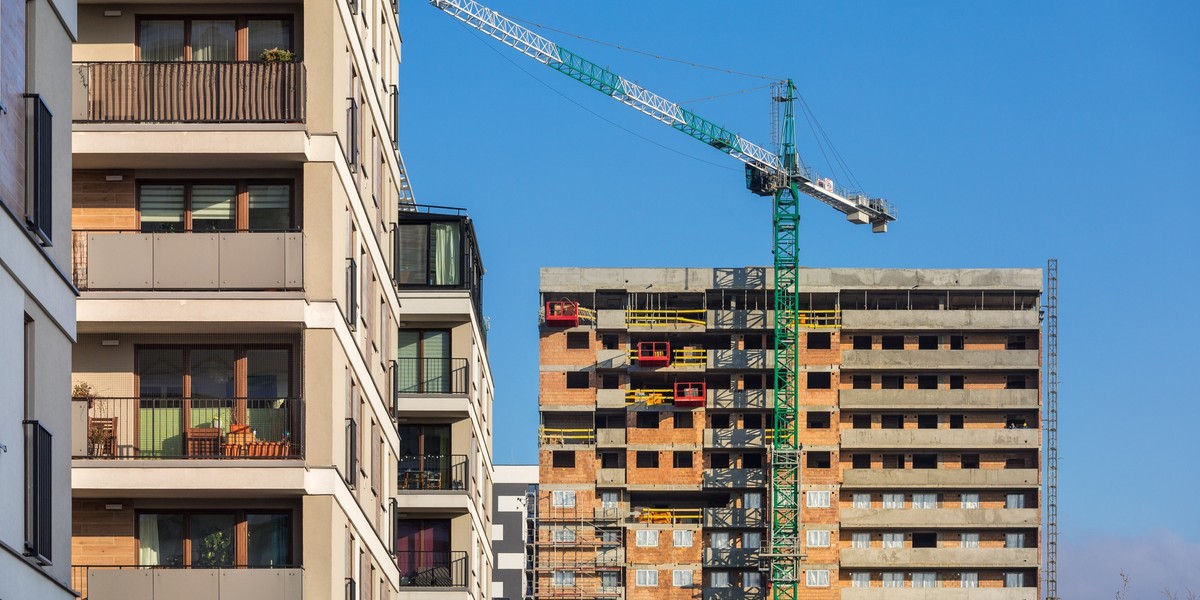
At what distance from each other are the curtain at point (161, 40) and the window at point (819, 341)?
133 metres

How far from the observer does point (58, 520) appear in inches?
937

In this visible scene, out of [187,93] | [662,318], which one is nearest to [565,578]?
[662,318]

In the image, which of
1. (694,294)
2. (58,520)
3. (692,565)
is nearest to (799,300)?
(694,294)

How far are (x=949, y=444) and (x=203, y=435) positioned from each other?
13344 cm

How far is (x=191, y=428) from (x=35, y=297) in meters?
14.2

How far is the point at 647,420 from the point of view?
166 m

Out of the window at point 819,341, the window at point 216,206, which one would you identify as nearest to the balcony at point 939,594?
the window at point 819,341

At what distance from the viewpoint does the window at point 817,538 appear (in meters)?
166

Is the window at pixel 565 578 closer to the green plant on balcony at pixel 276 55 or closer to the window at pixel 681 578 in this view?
the window at pixel 681 578

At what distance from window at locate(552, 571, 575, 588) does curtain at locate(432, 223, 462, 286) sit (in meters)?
104

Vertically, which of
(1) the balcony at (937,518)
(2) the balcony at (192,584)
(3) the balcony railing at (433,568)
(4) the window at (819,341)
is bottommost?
(1) the balcony at (937,518)

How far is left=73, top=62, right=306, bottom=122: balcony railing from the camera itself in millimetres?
37219

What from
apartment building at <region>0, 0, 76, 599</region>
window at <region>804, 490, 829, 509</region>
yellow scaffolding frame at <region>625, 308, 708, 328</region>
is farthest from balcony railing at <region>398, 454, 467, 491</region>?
window at <region>804, 490, 829, 509</region>

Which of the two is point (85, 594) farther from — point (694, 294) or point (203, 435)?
point (694, 294)
